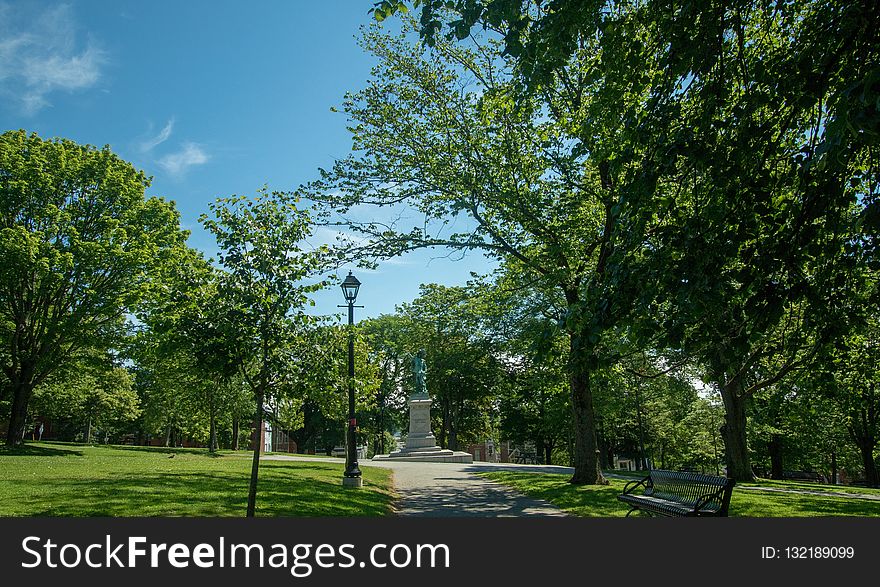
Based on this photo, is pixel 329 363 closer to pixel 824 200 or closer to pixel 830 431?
pixel 824 200

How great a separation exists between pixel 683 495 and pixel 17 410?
26.3m

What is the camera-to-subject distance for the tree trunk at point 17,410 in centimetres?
2373

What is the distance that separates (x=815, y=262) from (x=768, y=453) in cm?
4525

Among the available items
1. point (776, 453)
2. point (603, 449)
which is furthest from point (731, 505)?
point (603, 449)

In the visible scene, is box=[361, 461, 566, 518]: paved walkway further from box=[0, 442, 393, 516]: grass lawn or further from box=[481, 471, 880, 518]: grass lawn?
box=[0, 442, 393, 516]: grass lawn

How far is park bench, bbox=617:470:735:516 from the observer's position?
7.12 m

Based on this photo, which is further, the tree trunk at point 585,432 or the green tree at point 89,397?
the green tree at point 89,397

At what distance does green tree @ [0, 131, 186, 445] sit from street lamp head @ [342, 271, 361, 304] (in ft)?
38.2

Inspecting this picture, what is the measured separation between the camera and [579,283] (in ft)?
48.5

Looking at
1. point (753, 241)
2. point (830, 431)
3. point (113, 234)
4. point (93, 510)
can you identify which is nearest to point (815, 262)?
point (753, 241)

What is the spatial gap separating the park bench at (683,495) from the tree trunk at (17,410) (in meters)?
24.6

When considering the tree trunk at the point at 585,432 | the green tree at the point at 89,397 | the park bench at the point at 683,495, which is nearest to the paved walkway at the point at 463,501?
the park bench at the point at 683,495

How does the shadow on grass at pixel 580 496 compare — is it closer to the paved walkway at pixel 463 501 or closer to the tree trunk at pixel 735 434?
the paved walkway at pixel 463 501

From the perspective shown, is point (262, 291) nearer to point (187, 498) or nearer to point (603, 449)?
point (187, 498)
